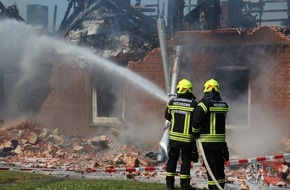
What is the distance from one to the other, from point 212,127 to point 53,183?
133 inches

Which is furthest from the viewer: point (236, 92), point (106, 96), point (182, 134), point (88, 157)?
point (106, 96)

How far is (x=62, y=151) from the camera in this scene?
15148 mm

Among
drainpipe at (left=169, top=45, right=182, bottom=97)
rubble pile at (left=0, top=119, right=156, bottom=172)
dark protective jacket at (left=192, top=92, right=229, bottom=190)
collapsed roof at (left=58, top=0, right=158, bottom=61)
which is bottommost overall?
rubble pile at (left=0, top=119, right=156, bottom=172)

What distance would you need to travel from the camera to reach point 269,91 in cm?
1573

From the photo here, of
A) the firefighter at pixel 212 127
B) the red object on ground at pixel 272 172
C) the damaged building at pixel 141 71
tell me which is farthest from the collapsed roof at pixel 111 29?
the firefighter at pixel 212 127

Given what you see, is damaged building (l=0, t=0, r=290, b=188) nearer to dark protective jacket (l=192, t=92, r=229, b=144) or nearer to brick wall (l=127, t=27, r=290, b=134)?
brick wall (l=127, t=27, r=290, b=134)

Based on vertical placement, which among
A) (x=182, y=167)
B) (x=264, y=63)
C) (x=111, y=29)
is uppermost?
(x=111, y=29)

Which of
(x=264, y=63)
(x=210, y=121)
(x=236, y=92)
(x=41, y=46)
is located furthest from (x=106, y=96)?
(x=210, y=121)

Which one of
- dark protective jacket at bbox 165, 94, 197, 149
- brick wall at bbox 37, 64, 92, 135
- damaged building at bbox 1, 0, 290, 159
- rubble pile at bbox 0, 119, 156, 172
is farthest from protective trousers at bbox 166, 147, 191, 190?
brick wall at bbox 37, 64, 92, 135

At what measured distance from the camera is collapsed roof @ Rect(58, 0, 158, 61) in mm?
18297

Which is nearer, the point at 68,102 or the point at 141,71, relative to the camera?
the point at 141,71

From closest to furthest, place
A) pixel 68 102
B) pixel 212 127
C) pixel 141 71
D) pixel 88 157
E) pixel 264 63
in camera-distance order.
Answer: pixel 212 127
pixel 88 157
pixel 264 63
pixel 141 71
pixel 68 102

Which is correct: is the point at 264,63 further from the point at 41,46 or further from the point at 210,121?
the point at 210,121

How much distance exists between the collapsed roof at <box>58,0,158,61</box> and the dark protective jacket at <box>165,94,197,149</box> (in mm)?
9553
